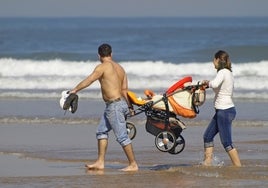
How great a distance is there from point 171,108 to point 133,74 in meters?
18.3

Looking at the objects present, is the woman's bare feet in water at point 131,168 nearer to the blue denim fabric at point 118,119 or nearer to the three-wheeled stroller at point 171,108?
the blue denim fabric at point 118,119

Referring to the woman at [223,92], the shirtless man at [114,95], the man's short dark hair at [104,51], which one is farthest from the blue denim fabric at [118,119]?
the woman at [223,92]

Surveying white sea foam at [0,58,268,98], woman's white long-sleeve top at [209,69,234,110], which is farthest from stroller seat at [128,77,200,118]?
white sea foam at [0,58,268,98]

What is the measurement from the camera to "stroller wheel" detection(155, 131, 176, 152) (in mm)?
10703

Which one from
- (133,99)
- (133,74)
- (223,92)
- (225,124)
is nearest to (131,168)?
(133,99)

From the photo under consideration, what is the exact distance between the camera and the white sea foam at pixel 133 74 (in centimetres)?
2447

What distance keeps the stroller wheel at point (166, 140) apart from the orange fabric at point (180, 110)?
30 cm

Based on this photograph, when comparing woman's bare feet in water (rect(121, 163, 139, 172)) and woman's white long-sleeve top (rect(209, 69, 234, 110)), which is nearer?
woman's white long-sleeve top (rect(209, 69, 234, 110))

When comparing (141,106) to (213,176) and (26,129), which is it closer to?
(213,176)

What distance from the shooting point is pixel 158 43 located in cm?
4562

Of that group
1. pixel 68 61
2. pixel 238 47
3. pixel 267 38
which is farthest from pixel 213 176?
pixel 267 38

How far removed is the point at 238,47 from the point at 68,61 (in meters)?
9.25

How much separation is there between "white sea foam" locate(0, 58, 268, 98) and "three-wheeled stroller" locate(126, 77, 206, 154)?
10246mm

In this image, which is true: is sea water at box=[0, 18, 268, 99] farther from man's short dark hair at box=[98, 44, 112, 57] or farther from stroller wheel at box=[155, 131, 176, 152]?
man's short dark hair at box=[98, 44, 112, 57]
